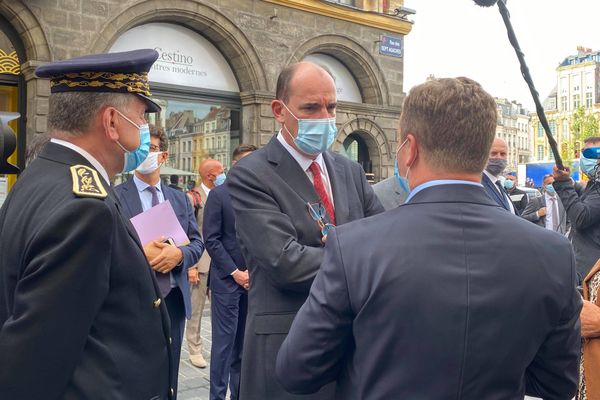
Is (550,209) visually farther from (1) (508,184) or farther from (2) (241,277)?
(2) (241,277)

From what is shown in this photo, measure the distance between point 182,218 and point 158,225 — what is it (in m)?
0.80

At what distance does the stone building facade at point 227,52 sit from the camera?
9.72 meters

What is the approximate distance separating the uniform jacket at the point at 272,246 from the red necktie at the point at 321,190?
1.1 inches

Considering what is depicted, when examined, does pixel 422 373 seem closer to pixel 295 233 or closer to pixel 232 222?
pixel 295 233

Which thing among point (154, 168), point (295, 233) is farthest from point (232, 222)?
point (295, 233)

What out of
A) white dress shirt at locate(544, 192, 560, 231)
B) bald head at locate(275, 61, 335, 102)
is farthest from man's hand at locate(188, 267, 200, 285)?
white dress shirt at locate(544, 192, 560, 231)

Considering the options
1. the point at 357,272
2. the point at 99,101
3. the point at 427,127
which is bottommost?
the point at 357,272

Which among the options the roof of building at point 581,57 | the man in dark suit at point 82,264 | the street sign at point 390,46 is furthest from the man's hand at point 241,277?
the roof of building at point 581,57

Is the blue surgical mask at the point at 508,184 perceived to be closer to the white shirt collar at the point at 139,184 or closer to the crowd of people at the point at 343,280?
the white shirt collar at the point at 139,184

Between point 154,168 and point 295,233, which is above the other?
point 154,168

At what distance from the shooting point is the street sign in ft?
46.9

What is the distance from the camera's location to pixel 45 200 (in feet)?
5.89

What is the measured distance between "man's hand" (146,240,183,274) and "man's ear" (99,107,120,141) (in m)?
1.75

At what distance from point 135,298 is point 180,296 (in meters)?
2.27
